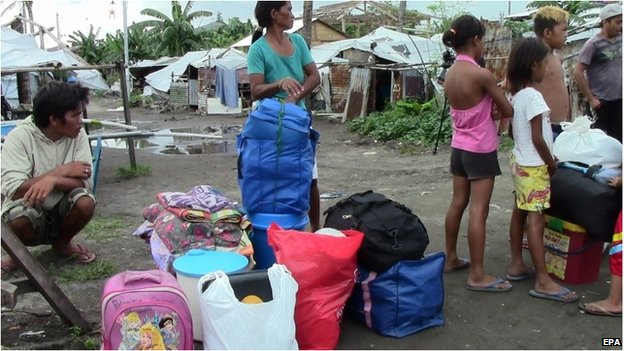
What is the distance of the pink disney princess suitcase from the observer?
2.67m

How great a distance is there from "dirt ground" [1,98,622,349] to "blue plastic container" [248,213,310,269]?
24.5 inches

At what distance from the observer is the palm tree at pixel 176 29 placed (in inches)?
1303

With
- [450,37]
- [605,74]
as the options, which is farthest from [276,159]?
[605,74]

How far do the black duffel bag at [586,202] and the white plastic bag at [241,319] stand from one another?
76.9 inches

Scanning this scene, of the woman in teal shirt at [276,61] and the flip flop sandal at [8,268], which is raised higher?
the woman in teal shirt at [276,61]

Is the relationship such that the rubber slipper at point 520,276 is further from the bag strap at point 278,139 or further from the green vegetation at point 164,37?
the green vegetation at point 164,37

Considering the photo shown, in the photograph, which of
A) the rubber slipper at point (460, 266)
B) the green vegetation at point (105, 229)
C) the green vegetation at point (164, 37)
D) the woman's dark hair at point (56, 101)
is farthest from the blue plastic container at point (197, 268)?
the green vegetation at point (164, 37)

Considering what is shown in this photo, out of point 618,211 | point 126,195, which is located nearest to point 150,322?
point 618,211

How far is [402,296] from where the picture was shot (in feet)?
10.5

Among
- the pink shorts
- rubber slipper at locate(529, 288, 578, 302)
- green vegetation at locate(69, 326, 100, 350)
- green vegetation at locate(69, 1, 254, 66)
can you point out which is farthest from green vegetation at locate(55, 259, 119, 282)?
green vegetation at locate(69, 1, 254, 66)

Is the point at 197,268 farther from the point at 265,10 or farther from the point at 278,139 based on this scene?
the point at 265,10

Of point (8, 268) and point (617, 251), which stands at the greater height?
point (617, 251)

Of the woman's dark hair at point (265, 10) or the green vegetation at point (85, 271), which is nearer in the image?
the woman's dark hair at point (265, 10)

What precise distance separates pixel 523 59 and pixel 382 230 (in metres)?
1.37
